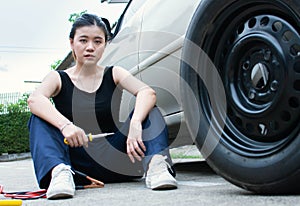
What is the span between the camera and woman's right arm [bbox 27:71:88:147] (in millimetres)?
2338

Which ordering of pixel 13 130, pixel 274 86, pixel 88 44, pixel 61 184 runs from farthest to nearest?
pixel 13 130, pixel 88 44, pixel 61 184, pixel 274 86

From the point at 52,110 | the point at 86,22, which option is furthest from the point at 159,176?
the point at 86,22

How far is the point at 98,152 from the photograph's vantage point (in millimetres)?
2699

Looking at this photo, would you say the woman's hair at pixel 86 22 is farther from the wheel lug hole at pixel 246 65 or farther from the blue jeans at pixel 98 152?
the wheel lug hole at pixel 246 65

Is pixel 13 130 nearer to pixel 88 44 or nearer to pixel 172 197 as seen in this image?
pixel 88 44

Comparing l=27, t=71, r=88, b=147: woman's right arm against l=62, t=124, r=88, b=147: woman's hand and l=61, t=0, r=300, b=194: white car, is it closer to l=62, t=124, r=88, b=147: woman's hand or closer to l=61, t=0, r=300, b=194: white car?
l=62, t=124, r=88, b=147: woman's hand

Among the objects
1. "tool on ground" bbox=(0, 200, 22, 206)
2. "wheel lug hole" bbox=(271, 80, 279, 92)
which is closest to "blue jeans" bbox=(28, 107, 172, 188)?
"tool on ground" bbox=(0, 200, 22, 206)

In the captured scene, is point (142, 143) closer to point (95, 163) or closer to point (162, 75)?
point (95, 163)

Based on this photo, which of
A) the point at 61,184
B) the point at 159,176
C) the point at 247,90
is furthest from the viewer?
the point at 159,176

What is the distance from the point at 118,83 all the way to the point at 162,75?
0.97 feet

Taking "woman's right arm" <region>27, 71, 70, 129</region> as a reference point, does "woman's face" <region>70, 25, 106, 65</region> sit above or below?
above

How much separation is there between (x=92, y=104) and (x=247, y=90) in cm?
104

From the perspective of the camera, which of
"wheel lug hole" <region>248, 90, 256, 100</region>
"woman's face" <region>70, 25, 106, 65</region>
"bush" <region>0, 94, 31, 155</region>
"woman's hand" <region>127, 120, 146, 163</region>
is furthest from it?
"bush" <region>0, 94, 31, 155</region>

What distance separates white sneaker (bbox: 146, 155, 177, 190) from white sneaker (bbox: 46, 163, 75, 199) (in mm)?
369
